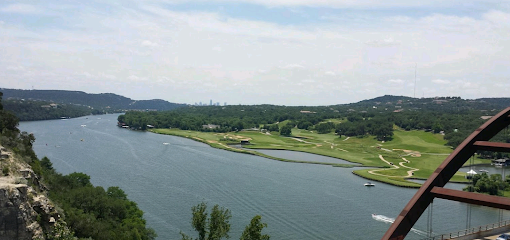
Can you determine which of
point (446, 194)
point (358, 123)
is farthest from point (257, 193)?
point (358, 123)

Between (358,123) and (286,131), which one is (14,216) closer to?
(286,131)

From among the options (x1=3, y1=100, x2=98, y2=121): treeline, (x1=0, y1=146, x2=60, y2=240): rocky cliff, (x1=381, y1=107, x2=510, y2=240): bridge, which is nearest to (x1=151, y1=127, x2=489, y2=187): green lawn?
(x1=0, y1=146, x2=60, y2=240): rocky cliff

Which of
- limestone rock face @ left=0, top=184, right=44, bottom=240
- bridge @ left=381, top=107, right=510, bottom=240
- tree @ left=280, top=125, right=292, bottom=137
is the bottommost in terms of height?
limestone rock face @ left=0, top=184, right=44, bottom=240

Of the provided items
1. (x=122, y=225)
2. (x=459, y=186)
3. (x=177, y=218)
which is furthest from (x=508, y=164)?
(x=122, y=225)

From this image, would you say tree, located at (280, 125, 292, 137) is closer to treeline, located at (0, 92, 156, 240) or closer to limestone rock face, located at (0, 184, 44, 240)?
treeline, located at (0, 92, 156, 240)

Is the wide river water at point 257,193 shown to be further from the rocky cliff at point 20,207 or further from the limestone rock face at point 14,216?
the limestone rock face at point 14,216

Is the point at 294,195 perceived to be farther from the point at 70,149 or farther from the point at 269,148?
the point at 70,149
